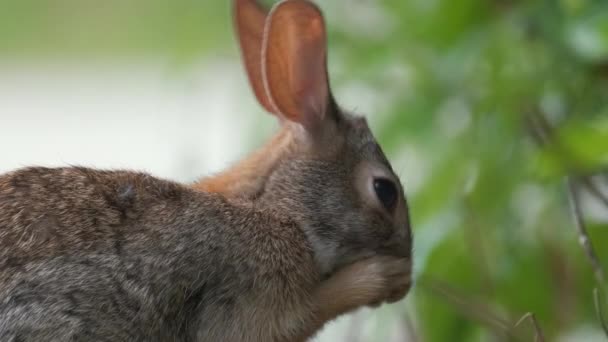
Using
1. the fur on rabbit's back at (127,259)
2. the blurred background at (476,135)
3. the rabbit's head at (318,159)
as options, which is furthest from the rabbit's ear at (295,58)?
the blurred background at (476,135)

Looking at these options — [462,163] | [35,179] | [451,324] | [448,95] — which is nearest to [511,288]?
[451,324]

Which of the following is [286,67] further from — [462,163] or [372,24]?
[372,24]

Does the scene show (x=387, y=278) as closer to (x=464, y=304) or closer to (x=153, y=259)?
(x=464, y=304)

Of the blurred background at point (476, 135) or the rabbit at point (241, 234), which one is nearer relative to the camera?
the rabbit at point (241, 234)

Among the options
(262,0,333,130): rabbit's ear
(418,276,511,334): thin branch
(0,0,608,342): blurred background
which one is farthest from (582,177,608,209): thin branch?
(262,0,333,130): rabbit's ear

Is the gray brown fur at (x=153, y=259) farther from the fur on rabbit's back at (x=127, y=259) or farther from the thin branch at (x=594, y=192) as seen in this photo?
the thin branch at (x=594, y=192)

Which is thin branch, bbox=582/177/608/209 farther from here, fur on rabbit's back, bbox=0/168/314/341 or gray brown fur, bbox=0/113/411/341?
fur on rabbit's back, bbox=0/168/314/341

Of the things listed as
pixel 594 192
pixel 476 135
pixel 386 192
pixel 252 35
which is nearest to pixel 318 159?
pixel 386 192
